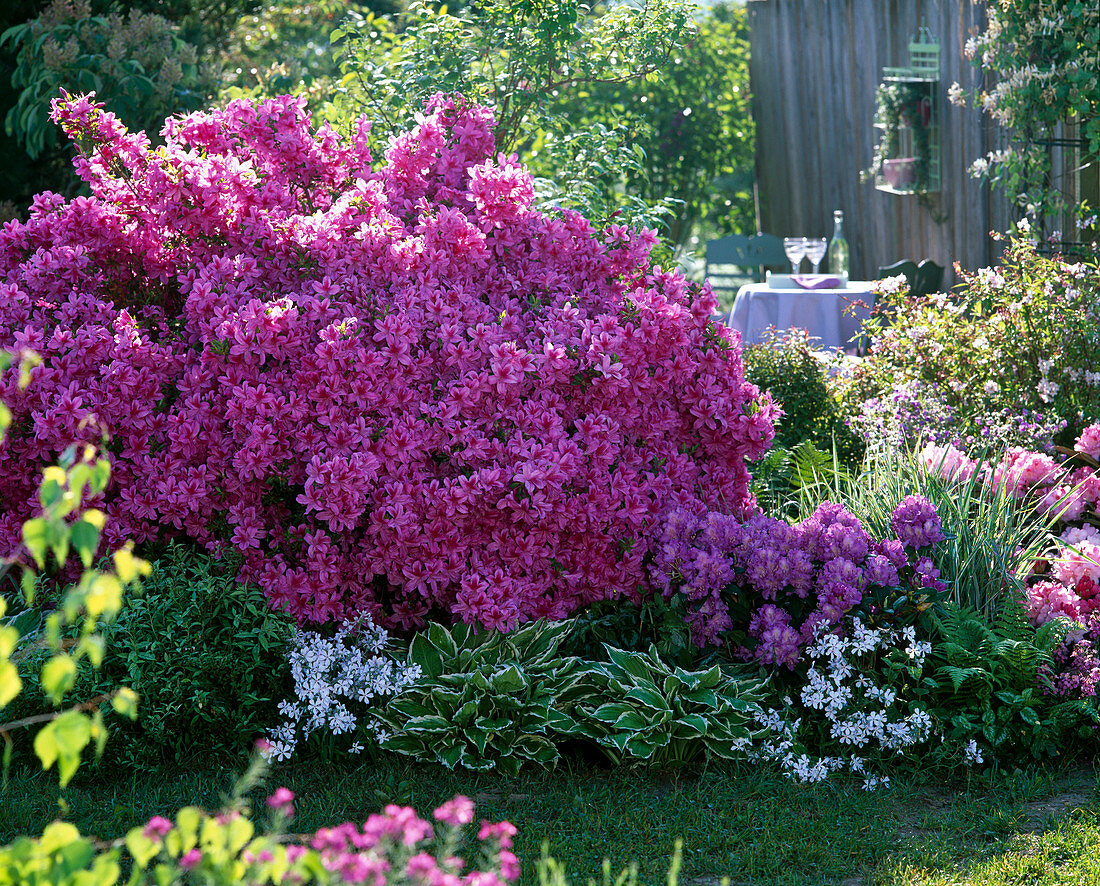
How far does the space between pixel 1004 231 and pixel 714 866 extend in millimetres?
6021

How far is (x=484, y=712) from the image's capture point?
3191mm

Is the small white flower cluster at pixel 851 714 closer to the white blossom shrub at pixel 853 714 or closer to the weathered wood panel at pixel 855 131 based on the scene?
the white blossom shrub at pixel 853 714

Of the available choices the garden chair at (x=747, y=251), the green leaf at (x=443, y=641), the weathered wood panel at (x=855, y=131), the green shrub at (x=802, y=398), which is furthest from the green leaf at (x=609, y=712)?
the garden chair at (x=747, y=251)

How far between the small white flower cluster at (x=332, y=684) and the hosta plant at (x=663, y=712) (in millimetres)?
530

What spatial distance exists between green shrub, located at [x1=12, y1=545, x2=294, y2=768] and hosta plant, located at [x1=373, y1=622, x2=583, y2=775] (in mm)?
364

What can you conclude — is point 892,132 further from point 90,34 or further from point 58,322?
point 58,322

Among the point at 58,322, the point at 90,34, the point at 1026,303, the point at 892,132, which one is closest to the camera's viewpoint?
the point at 58,322

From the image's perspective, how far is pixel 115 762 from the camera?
3156 mm

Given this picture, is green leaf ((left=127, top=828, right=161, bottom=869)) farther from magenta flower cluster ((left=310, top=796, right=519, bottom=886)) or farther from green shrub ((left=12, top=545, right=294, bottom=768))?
→ green shrub ((left=12, top=545, right=294, bottom=768))

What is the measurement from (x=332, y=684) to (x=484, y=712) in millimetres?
429

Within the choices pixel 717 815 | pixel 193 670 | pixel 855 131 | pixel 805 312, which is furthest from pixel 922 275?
pixel 193 670

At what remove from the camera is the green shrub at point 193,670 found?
3.11 metres

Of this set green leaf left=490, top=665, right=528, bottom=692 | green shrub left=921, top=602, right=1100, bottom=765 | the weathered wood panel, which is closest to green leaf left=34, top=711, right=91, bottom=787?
green leaf left=490, top=665, right=528, bottom=692

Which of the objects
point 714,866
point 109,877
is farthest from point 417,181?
point 109,877
